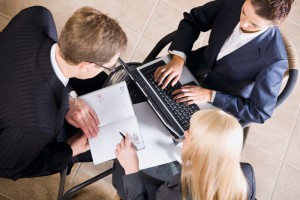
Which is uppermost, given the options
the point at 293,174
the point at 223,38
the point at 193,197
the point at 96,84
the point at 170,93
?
the point at 223,38

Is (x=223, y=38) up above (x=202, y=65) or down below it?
above

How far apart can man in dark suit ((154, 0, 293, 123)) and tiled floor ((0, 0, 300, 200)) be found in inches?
31.8

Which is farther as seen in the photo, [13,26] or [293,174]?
[293,174]

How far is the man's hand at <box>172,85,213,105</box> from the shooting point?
1.50m

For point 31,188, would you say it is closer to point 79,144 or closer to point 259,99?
point 79,144

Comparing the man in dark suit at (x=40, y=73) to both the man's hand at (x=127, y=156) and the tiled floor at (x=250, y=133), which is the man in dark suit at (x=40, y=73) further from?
the tiled floor at (x=250, y=133)

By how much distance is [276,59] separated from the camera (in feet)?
4.76

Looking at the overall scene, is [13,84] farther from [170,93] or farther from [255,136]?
[255,136]

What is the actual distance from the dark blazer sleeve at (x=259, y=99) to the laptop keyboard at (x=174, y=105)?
0.52 ft

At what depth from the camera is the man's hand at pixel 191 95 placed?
1499mm

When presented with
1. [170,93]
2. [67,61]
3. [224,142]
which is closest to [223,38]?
[170,93]

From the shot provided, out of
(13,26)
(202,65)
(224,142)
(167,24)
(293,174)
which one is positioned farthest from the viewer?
(167,24)

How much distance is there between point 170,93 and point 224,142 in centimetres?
44

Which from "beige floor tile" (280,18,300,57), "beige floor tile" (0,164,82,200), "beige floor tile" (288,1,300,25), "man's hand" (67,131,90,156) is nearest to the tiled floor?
"beige floor tile" (0,164,82,200)
